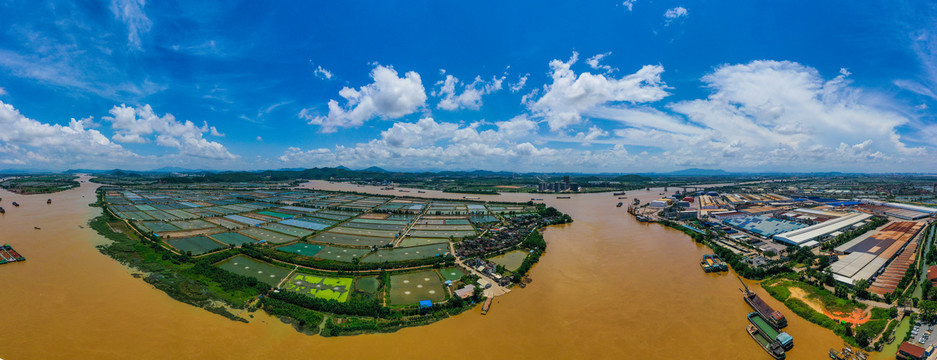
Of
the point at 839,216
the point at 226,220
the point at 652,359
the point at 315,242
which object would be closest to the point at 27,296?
the point at 315,242

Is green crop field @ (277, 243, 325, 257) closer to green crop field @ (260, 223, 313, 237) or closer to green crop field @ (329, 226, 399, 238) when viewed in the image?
green crop field @ (260, 223, 313, 237)

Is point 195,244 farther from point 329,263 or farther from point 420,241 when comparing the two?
point 420,241

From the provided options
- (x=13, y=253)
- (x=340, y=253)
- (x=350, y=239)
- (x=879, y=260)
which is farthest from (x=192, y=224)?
(x=879, y=260)

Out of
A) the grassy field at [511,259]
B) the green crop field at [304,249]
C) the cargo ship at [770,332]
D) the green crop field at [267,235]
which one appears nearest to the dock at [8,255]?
the green crop field at [267,235]

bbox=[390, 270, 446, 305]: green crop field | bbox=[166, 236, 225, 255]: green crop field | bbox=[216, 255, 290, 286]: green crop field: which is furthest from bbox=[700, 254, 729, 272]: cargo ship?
bbox=[166, 236, 225, 255]: green crop field

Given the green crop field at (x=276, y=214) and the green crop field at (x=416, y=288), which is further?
the green crop field at (x=276, y=214)

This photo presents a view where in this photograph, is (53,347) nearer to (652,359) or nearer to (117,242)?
(117,242)

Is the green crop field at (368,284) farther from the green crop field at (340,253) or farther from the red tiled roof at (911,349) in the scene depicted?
the red tiled roof at (911,349)
